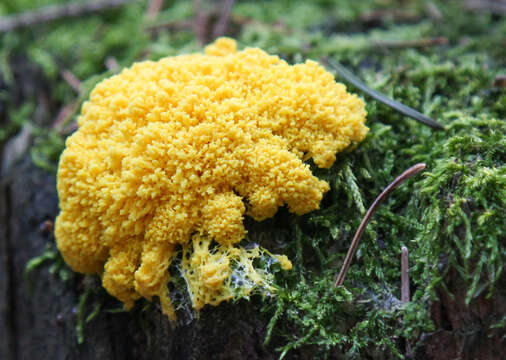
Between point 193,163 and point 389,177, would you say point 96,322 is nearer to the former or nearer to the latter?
point 193,163

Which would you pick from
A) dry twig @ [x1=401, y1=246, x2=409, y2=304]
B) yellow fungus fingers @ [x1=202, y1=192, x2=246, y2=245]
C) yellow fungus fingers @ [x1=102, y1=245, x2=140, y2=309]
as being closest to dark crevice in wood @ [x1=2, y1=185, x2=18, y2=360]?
yellow fungus fingers @ [x1=102, y1=245, x2=140, y2=309]

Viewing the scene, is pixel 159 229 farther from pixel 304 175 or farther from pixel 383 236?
pixel 383 236

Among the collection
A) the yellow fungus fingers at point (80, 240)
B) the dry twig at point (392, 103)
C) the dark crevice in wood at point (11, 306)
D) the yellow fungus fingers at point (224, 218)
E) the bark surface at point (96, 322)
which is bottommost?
the dark crevice in wood at point (11, 306)

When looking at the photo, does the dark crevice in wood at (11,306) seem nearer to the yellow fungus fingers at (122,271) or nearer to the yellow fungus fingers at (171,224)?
the yellow fungus fingers at (122,271)

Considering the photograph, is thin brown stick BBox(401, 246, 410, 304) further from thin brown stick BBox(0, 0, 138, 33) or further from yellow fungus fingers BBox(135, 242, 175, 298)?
thin brown stick BBox(0, 0, 138, 33)

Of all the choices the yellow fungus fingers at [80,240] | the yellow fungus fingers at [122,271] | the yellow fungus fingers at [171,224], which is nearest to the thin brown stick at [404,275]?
the yellow fungus fingers at [171,224]

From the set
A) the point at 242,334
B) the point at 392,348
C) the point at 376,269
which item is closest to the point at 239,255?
the point at 242,334
